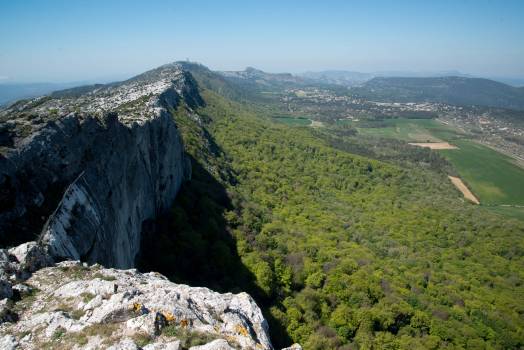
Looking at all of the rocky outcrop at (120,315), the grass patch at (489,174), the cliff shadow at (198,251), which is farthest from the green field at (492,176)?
the rocky outcrop at (120,315)

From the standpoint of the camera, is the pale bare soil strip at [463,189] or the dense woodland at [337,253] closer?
the dense woodland at [337,253]

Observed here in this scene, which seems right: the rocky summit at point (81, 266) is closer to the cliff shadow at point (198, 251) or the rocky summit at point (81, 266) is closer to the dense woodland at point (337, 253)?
the cliff shadow at point (198, 251)

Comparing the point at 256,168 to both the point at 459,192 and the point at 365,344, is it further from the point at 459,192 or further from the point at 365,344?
the point at 459,192

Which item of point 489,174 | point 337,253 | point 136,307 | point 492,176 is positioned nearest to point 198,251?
point 337,253

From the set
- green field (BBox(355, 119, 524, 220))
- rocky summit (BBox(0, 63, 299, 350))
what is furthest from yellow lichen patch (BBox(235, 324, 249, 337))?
green field (BBox(355, 119, 524, 220))

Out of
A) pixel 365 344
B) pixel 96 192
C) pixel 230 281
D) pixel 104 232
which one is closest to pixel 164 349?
pixel 104 232

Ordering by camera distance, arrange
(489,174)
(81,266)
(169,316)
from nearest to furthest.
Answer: (169,316) → (81,266) → (489,174)

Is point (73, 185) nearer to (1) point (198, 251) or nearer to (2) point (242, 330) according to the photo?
(2) point (242, 330)
